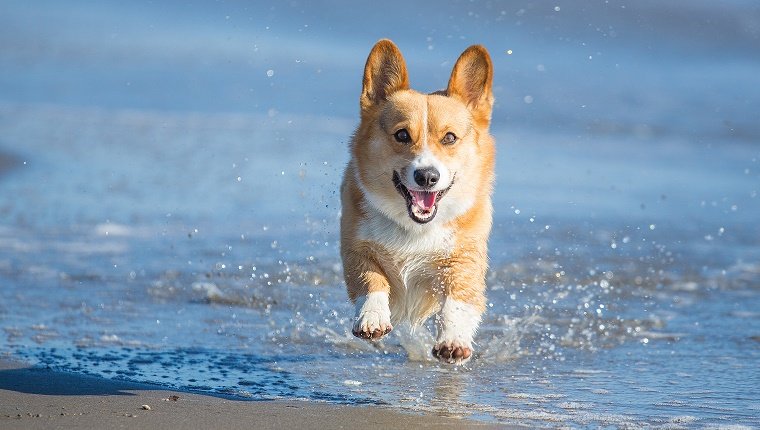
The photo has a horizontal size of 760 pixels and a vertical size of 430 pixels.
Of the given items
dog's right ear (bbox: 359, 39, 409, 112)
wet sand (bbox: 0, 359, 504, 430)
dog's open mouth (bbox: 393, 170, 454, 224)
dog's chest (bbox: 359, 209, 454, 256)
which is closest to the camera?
wet sand (bbox: 0, 359, 504, 430)

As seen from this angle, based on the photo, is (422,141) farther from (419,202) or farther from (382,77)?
(382,77)

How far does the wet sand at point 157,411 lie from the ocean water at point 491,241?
185 mm

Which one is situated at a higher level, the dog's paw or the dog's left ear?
the dog's left ear

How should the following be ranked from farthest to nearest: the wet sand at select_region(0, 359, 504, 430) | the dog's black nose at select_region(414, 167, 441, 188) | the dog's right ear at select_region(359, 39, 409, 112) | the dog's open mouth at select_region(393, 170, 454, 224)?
the dog's right ear at select_region(359, 39, 409, 112) < the dog's open mouth at select_region(393, 170, 454, 224) < the dog's black nose at select_region(414, 167, 441, 188) < the wet sand at select_region(0, 359, 504, 430)

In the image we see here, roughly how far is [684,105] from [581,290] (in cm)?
949

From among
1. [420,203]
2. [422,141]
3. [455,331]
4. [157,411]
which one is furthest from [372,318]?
[157,411]

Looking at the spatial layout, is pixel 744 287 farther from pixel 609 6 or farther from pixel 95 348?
pixel 609 6

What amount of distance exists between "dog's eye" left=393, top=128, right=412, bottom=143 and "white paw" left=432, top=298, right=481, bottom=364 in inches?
22.9

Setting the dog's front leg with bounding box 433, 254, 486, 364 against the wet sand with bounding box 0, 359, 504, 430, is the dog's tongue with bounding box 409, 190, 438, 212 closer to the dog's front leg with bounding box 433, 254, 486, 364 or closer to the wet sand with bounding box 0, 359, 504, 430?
Answer: the dog's front leg with bounding box 433, 254, 486, 364

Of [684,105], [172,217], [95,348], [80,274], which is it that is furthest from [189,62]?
[95,348]

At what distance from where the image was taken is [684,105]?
14859 mm

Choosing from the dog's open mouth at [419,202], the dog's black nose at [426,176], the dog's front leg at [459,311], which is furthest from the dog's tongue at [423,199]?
the dog's front leg at [459,311]

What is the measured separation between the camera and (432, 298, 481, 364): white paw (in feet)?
12.6

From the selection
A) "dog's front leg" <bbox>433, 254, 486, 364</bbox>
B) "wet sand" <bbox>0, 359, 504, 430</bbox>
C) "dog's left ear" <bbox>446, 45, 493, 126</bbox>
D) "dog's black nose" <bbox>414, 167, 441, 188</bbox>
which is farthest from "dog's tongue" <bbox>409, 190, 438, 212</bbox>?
"wet sand" <bbox>0, 359, 504, 430</bbox>
